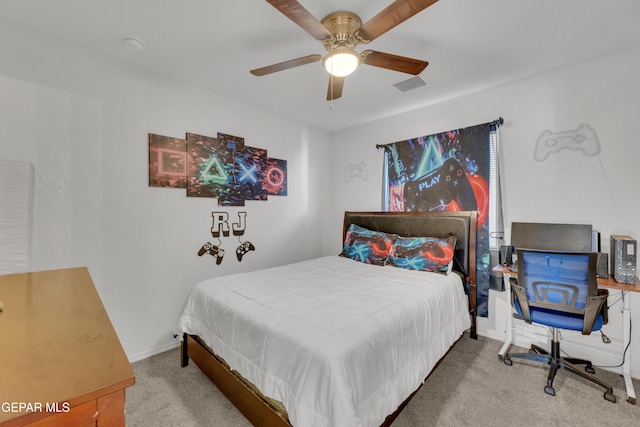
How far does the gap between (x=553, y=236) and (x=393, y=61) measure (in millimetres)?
2059

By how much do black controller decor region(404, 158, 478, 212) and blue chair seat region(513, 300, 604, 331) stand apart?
1.16 meters

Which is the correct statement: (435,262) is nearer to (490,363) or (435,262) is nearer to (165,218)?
(490,363)

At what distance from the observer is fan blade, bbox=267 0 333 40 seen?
132 cm

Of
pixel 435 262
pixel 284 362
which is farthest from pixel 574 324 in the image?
pixel 284 362

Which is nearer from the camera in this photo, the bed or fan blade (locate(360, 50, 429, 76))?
the bed

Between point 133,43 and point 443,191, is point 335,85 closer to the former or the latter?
point 133,43

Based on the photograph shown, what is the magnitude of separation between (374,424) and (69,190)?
2666mm

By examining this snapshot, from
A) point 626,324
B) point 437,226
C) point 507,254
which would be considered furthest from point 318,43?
point 626,324

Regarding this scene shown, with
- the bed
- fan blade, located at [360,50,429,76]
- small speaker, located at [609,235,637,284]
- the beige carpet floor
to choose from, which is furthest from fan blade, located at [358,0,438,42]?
the beige carpet floor

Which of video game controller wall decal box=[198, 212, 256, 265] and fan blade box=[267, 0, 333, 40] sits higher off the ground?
fan blade box=[267, 0, 333, 40]

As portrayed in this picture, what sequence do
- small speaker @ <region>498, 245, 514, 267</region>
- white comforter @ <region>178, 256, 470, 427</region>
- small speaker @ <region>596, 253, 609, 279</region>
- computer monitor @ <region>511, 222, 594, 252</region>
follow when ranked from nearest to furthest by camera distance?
white comforter @ <region>178, 256, 470, 427</region> → small speaker @ <region>596, 253, 609, 279</region> → computer monitor @ <region>511, 222, 594, 252</region> → small speaker @ <region>498, 245, 514, 267</region>

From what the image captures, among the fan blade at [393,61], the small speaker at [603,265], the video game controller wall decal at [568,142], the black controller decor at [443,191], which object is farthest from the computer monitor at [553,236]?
the fan blade at [393,61]

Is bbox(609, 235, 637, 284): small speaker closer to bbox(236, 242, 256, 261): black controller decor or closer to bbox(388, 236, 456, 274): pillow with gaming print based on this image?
bbox(388, 236, 456, 274): pillow with gaming print

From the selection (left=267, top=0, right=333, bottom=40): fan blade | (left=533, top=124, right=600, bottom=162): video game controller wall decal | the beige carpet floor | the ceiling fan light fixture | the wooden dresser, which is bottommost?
the beige carpet floor
